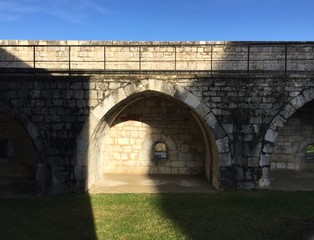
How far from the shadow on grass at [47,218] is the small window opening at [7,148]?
4.03 m

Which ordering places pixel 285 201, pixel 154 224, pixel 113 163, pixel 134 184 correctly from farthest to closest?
pixel 113 163 → pixel 134 184 → pixel 285 201 → pixel 154 224

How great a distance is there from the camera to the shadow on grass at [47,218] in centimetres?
586

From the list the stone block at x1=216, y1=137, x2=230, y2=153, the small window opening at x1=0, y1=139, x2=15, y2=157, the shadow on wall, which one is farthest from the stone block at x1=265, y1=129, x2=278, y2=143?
the small window opening at x1=0, y1=139, x2=15, y2=157

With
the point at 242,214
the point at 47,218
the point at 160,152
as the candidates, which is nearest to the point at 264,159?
the point at 242,214

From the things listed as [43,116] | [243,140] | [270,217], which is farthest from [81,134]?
[270,217]

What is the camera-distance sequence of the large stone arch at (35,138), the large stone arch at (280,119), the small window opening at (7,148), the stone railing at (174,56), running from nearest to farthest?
1. the large stone arch at (280,119)
2. the large stone arch at (35,138)
3. the small window opening at (7,148)
4. the stone railing at (174,56)

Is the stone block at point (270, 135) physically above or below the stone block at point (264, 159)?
above

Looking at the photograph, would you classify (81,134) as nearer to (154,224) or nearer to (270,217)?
(154,224)

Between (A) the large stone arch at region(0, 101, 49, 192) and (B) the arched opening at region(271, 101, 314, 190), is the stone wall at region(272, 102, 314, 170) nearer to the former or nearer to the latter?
(B) the arched opening at region(271, 101, 314, 190)

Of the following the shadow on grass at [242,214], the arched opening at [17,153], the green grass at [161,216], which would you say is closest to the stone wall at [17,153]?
the arched opening at [17,153]

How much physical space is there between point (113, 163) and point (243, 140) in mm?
4823

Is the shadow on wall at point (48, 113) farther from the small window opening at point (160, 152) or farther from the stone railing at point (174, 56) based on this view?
the small window opening at point (160, 152)

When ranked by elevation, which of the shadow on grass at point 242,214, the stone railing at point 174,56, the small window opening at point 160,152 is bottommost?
the shadow on grass at point 242,214

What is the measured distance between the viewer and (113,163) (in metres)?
11.5
